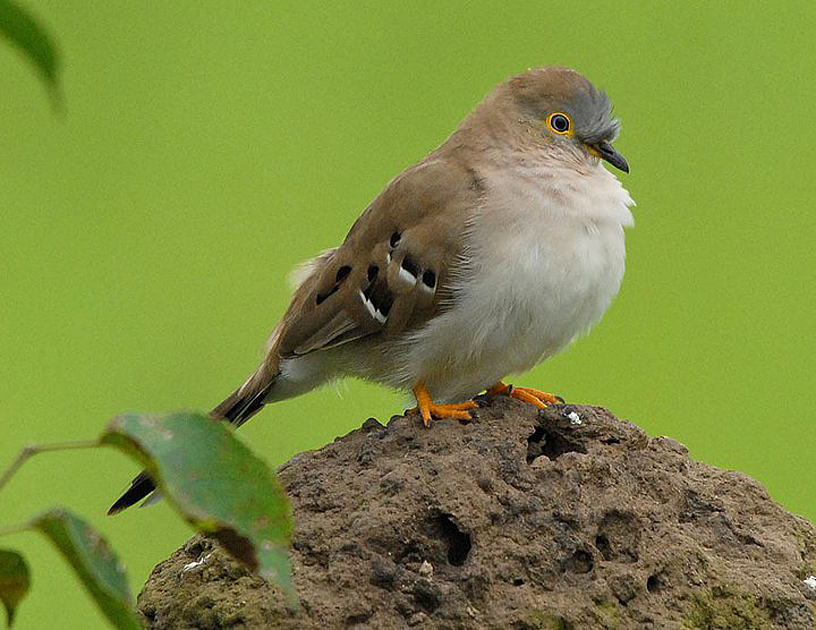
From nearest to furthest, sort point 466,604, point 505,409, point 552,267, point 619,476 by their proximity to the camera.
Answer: point 466,604
point 619,476
point 505,409
point 552,267

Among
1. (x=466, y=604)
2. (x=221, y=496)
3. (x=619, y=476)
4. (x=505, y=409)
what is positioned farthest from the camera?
(x=505, y=409)

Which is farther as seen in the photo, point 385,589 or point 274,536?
point 385,589

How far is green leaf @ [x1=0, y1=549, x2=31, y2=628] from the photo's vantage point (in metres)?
1.68

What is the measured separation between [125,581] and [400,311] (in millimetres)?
2968

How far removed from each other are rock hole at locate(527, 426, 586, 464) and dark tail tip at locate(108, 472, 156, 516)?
1.46 metres

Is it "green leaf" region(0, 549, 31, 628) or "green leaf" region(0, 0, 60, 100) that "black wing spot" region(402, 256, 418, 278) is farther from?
"green leaf" region(0, 0, 60, 100)

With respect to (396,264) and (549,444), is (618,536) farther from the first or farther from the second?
(396,264)

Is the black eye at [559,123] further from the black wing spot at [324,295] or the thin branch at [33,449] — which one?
the thin branch at [33,449]

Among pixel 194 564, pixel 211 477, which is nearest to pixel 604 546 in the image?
pixel 194 564

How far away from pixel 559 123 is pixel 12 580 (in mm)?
3650

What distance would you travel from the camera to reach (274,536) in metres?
1.53

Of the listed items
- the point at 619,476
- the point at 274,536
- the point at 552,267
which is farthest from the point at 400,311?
the point at 274,536

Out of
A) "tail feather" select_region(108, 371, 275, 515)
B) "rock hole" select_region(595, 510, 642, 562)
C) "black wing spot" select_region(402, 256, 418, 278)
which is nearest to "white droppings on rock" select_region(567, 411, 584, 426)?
"rock hole" select_region(595, 510, 642, 562)

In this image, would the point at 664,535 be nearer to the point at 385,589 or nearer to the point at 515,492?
the point at 515,492
